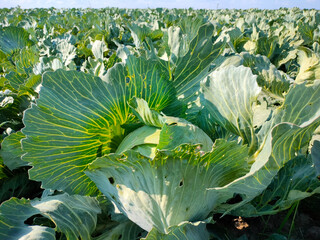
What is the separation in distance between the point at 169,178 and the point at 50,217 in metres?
0.43

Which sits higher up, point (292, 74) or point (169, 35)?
point (169, 35)

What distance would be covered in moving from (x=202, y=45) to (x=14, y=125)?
133cm

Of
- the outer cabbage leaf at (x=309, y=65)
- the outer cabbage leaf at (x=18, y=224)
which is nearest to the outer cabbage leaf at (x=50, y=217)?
the outer cabbage leaf at (x=18, y=224)

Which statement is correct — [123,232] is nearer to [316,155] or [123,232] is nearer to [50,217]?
[50,217]

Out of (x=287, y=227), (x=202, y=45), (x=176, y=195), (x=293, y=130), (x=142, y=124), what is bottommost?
(x=287, y=227)

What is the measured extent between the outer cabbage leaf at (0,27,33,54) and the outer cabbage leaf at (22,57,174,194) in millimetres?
3144

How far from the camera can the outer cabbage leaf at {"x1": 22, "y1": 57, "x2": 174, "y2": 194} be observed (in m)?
1.05

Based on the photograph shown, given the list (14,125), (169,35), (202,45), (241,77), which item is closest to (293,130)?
(241,77)

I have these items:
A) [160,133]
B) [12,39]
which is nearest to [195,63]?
[160,133]

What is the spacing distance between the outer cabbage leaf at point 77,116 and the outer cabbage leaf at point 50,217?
0.12 meters

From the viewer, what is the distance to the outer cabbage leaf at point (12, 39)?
3.70 metres

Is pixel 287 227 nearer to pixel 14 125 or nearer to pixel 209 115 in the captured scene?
pixel 209 115

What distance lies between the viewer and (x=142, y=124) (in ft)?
4.25

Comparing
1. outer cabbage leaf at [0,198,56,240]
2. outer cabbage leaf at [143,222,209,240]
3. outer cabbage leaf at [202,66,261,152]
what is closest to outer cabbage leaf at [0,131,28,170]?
outer cabbage leaf at [0,198,56,240]
